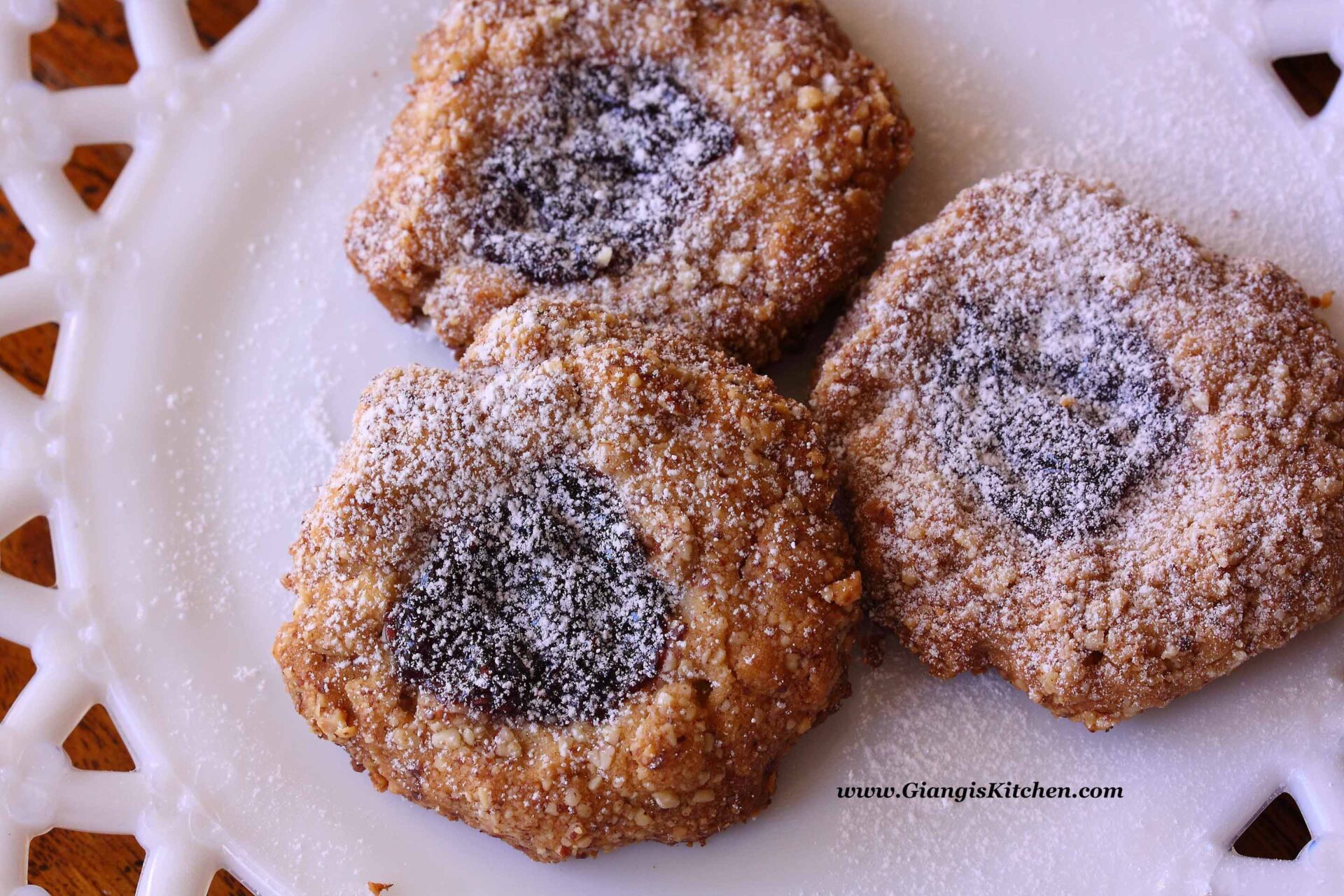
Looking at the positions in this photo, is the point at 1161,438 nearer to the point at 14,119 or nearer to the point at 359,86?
the point at 359,86

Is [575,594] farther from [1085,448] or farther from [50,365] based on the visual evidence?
[50,365]

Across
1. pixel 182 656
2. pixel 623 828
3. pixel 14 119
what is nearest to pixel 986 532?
pixel 623 828

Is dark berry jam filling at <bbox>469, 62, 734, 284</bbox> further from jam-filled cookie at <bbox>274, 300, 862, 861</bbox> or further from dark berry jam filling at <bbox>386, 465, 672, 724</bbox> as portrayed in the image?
dark berry jam filling at <bbox>386, 465, 672, 724</bbox>

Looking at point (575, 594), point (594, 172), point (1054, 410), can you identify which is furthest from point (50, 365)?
point (1054, 410)

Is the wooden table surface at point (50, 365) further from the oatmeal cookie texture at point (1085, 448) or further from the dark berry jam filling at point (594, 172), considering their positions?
the dark berry jam filling at point (594, 172)

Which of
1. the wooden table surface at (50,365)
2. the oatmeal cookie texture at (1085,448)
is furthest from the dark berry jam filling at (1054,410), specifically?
the wooden table surface at (50,365)

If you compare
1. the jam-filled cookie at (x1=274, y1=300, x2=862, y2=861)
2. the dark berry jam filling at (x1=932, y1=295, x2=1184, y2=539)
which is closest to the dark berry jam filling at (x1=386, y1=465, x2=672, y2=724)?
the jam-filled cookie at (x1=274, y1=300, x2=862, y2=861)
